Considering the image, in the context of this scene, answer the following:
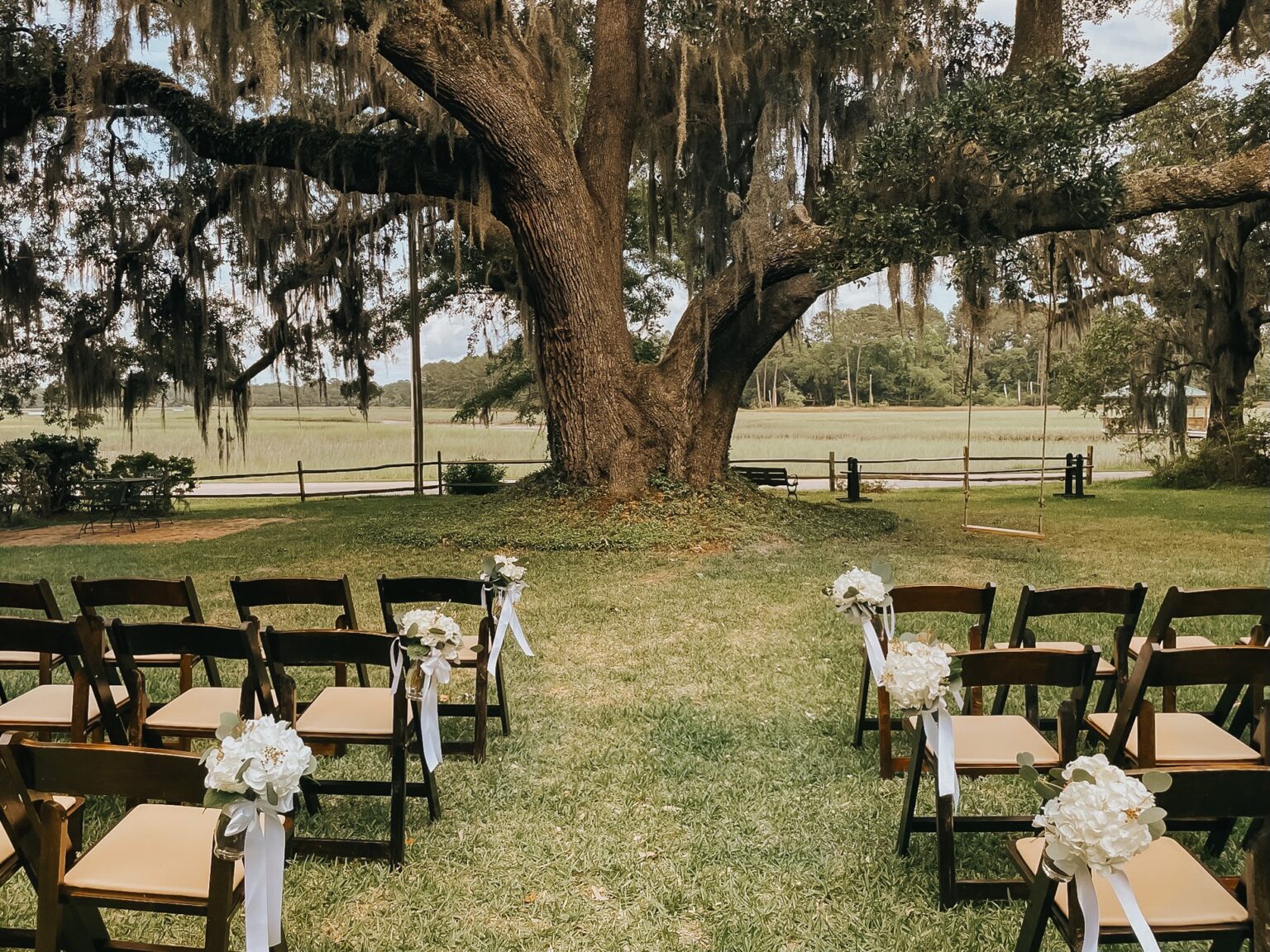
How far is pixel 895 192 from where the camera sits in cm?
915

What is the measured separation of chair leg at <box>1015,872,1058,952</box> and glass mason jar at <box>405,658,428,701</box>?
1931mm

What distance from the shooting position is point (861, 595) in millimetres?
3580

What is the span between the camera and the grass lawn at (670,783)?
259cm

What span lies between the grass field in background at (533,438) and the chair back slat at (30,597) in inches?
988

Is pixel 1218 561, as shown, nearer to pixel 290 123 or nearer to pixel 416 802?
pixel 416 802

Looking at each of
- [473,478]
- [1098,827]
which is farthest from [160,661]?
[473,478]

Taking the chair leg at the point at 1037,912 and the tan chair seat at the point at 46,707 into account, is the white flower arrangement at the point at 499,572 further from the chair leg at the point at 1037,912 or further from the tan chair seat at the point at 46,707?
the chair leg at the point at 1037,912

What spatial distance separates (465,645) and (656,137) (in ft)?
30.3

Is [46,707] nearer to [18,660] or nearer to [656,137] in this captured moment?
[18,660]

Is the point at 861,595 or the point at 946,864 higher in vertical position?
the point at 861,595

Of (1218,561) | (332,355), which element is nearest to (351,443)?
(332,355)

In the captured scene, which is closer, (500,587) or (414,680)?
(414,680)

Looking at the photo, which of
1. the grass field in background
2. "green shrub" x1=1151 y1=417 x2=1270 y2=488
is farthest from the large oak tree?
the grass field in background

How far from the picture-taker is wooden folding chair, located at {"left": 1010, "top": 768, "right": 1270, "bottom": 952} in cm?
178
